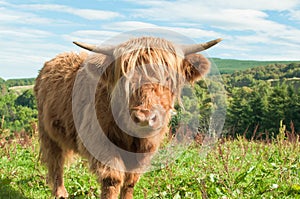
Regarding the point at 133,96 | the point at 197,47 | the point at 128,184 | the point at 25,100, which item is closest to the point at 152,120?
the point at 133,96

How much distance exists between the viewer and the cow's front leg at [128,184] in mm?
3903

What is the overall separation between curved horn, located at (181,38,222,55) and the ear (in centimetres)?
8

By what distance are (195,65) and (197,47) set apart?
0.23 m

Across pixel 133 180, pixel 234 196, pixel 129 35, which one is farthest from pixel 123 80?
pixel 234 196

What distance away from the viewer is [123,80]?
133 inches

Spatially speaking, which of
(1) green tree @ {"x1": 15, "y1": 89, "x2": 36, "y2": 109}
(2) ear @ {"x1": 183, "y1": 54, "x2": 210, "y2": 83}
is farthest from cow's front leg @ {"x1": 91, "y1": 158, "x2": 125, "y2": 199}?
(1) green tree @ {"x1": 15, "y1": 89, "x2": 36, "y2": 109}

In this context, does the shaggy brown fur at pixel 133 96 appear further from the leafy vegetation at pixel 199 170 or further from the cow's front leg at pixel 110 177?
the leafy vegetation at pixel 199 170

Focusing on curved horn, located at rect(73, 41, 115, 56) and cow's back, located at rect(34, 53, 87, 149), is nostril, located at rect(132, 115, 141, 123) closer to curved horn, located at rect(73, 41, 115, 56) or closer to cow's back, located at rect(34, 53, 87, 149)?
curved horn, located at rect(73, 41, 115, 56)

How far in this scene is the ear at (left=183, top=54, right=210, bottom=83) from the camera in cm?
377

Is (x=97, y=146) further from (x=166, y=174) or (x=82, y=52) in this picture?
(x=82, y=52)

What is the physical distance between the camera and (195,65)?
3.80 metres

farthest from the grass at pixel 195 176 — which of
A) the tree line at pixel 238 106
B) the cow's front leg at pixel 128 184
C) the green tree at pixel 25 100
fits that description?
the green tree at pixel 25 100

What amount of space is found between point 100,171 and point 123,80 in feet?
2.86

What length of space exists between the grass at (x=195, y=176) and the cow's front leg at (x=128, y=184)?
166mm
